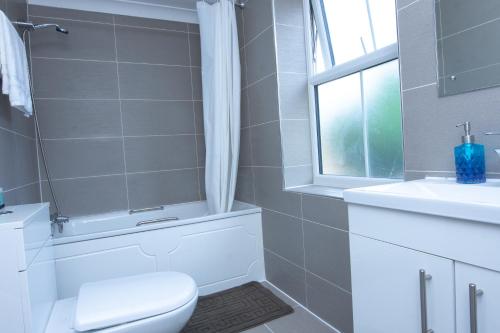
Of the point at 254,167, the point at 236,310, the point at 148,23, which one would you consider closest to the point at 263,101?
the point at 254,167

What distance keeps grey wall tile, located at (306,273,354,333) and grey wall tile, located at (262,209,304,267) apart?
0.16 meters

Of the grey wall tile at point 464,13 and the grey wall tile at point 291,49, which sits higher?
the grey wall tile at point 291,49

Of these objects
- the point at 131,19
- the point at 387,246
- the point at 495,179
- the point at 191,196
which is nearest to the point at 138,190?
the point at 191,196

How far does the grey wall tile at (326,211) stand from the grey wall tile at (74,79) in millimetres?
1866

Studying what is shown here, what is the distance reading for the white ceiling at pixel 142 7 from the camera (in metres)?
2.34

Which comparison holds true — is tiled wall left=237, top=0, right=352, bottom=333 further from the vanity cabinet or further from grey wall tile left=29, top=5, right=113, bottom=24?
grey wall tile left=29, top=5, right=113, bottom=24

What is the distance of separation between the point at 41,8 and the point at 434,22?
2677mm

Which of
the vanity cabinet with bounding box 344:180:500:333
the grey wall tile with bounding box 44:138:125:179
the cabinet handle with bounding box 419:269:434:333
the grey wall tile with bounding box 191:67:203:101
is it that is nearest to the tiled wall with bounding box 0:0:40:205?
the grey wall tile with bounding box 44:138:125:179

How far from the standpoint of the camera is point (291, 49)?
204cm

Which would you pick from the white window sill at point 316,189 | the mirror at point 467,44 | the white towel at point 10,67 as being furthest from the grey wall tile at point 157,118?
the mirror at point 467,44

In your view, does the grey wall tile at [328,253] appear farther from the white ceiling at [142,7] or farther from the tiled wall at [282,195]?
the white ceiling at [142,7]

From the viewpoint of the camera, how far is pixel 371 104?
1694mm

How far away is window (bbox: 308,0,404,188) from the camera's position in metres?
1.57

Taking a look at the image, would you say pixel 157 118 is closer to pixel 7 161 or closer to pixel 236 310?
pixel 7 161
